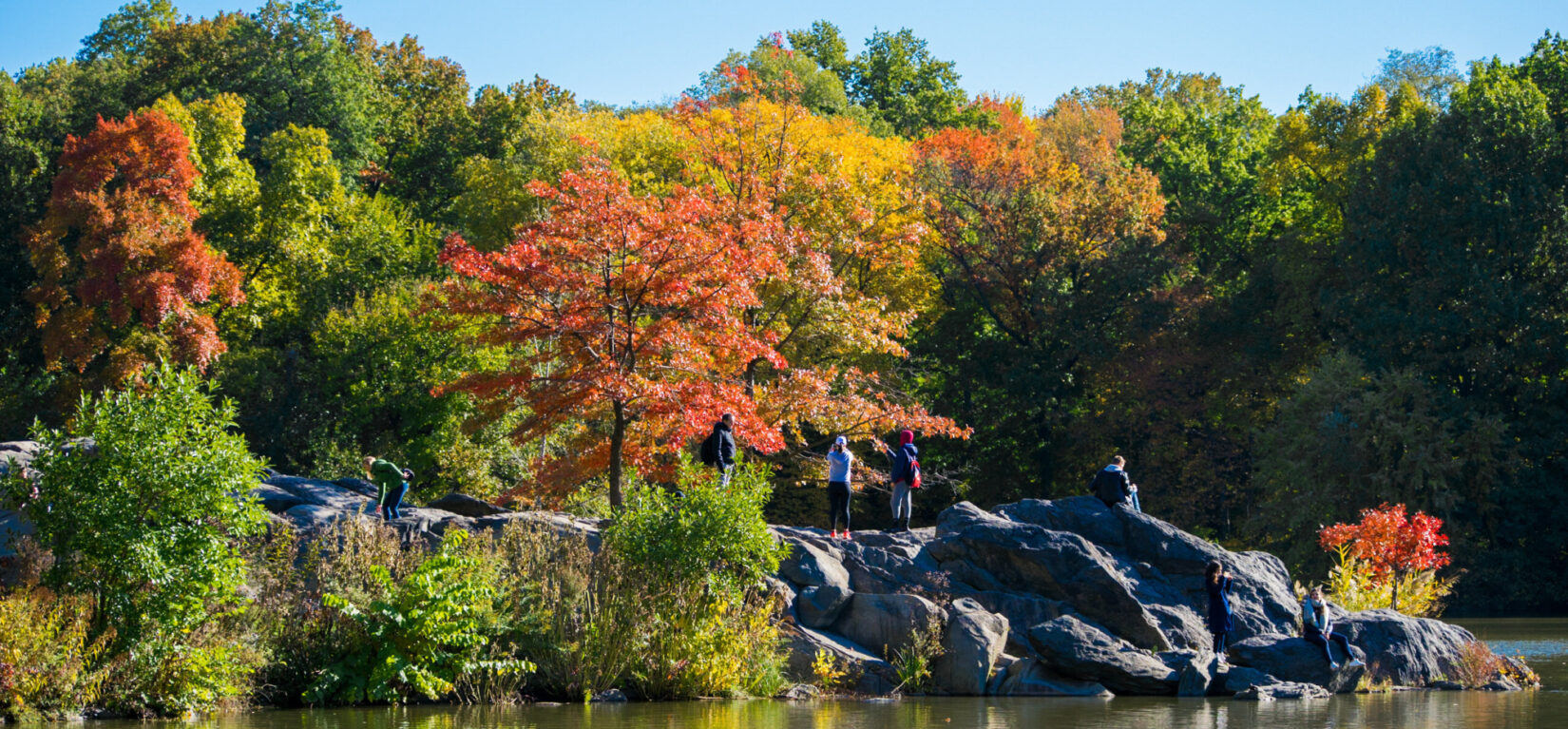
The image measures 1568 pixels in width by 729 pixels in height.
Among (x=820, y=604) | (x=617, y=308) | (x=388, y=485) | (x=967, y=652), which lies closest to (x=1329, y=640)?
(x=967, y=652)

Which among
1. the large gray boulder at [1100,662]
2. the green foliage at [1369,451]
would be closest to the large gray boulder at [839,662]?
the large gray boulder at [1100,662]

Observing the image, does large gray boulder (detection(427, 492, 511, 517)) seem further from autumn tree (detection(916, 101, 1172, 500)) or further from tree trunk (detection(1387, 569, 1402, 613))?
autumn tree (detection(916, 101, 1172, 500))

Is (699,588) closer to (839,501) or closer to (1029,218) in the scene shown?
(839,501)

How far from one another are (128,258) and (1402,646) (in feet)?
103

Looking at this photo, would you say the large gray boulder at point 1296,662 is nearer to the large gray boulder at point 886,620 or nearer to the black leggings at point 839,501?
the large gray boulder at point 886,620

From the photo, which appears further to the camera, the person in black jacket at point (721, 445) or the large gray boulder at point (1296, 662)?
the person in black jacket at point (721, 445)

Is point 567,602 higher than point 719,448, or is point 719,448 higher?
point 719,448

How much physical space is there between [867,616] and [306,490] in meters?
9.11

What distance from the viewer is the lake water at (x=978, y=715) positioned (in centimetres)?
1368

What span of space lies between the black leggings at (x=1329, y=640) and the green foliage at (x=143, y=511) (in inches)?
521

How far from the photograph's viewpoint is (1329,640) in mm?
A: 18547

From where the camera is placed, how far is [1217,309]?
4125cm

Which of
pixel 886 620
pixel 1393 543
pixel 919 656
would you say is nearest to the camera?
pixel 919 656

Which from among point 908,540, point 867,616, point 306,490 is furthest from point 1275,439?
point 306,490
